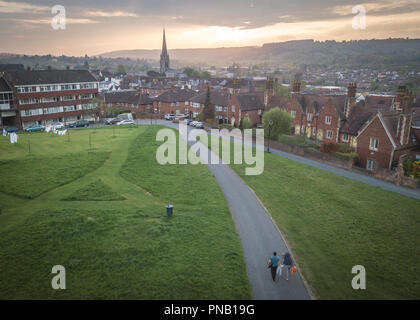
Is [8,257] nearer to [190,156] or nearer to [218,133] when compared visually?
[190,156]

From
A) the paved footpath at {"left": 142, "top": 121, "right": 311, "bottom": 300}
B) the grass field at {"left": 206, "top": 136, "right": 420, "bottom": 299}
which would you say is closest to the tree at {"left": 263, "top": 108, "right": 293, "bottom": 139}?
the grass field at {"left": 206, "top": 136, "right": 420, "bottom": 299}

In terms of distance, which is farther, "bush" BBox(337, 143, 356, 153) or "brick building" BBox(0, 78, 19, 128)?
"brick building" BBox(0, 78, 19, 128)

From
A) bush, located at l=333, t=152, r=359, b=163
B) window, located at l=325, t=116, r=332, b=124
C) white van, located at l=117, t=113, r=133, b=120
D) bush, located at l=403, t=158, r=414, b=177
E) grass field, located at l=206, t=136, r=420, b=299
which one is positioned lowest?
grass field, located at l=206, t=136, r=420, b=299

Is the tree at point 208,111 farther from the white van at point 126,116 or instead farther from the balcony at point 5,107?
the balcony at point 5,107

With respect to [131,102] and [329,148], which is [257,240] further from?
[131,102]

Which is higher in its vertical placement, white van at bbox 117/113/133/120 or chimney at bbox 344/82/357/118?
chimney at bbox 344/82/357/118

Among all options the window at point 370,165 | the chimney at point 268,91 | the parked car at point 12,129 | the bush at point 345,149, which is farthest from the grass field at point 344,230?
the parked car at point 12,129

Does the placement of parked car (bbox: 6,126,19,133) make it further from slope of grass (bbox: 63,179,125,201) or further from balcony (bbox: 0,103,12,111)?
slope of grass (bbox: 63,179,125,201)

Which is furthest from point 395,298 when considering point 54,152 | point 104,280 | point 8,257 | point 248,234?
point 54,152
